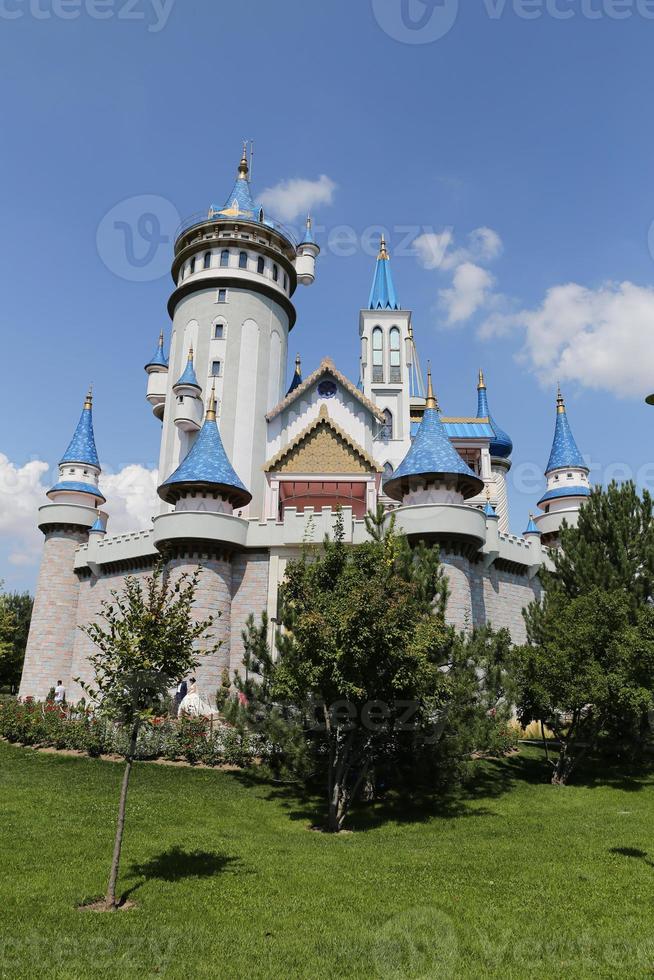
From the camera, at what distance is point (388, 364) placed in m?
39.4

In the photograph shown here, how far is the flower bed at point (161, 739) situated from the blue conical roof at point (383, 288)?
29.7 meters

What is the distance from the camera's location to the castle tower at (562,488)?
104 ft

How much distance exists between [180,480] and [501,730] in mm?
13779

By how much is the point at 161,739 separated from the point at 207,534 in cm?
735

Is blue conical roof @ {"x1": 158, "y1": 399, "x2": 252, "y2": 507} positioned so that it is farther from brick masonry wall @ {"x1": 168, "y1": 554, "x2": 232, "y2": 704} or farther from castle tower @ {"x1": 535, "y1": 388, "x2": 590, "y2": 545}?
castle tower @ {"x1": 535, "y1": 388, "x2": 590, "y2": 545}

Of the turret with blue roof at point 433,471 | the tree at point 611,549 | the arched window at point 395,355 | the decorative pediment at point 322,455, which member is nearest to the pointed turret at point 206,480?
the decorative pediment at point 322,455

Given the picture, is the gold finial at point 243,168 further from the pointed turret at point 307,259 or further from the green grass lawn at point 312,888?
the green grass lawn at point 312,888

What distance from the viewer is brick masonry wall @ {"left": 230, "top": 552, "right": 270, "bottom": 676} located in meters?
23.9

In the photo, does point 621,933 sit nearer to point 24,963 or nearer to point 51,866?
point 24,963

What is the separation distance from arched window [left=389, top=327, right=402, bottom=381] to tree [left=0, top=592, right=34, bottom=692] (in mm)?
25291

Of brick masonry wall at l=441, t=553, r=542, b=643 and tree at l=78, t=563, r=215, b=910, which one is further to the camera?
brick masonry wall at l=441, t=553, r=542, b=643

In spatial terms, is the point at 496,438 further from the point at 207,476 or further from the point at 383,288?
the point at 207,476

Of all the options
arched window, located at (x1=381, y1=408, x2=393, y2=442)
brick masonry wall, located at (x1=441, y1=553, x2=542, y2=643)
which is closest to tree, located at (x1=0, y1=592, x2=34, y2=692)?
arched window, located at (x1=381, y1=408, x2=393, y2=442)

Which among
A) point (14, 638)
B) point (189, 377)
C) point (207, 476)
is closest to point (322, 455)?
point (207, 476)
